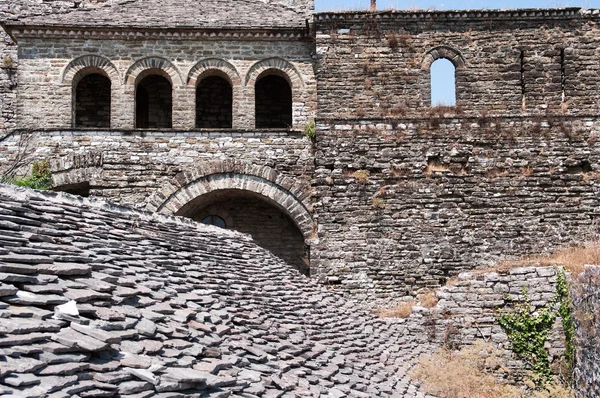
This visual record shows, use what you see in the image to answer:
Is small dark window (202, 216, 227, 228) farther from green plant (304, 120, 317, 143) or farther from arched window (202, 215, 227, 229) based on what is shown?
green plant (304, 120, 317, 143)

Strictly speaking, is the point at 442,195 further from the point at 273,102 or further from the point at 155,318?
the point at 155,318

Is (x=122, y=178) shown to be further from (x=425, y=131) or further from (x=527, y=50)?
(x=527, y=50)

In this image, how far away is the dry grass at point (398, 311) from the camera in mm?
13523

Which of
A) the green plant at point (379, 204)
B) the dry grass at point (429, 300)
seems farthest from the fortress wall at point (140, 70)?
the dry grass at point (429, 300)

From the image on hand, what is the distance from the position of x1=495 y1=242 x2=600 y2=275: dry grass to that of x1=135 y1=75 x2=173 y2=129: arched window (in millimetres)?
11294

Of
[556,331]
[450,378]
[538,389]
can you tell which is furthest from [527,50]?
[450,378]

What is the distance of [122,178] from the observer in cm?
1574

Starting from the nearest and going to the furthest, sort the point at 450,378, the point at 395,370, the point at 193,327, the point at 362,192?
1. the point at 193,327
2. the point at 395,370
3. the point at 450,378
4. the point at 362,192

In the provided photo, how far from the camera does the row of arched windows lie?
19.9 meters

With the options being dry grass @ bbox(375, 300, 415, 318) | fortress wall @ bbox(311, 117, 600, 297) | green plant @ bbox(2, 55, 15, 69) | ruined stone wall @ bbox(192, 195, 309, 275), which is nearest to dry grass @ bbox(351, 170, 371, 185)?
fortress wall @ bbox(311, 117, 600, 297)

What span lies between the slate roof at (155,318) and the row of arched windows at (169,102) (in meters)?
10.9

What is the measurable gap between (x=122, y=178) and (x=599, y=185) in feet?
38.4

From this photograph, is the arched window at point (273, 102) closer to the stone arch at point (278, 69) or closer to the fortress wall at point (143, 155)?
the stone arch at point (278, 69)

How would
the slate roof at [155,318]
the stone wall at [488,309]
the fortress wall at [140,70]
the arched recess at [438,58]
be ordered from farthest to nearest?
the fortress wall at [140,70] < the arched recess at [438,58] < the stone wall at [488,309] < the slate roof at [155,318]
